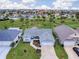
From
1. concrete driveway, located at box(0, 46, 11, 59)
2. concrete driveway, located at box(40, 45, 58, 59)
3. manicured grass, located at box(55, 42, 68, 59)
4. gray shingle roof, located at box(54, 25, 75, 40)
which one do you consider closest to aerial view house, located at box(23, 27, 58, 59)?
concrete driveway, located at box(40, 45, 58, 59)

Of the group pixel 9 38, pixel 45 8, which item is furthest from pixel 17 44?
pixel 45 8

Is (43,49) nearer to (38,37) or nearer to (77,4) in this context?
(38,37)

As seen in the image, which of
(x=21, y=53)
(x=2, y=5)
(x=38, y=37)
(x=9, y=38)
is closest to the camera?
(x=21, y=53)

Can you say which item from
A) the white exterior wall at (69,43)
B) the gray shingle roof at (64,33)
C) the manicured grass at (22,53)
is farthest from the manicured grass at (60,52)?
the manicured grass at (22,53)

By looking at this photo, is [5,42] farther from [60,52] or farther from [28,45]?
[60,52]

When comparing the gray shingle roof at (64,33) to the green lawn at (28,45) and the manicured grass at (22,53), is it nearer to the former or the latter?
the green lawn at (28,45)
